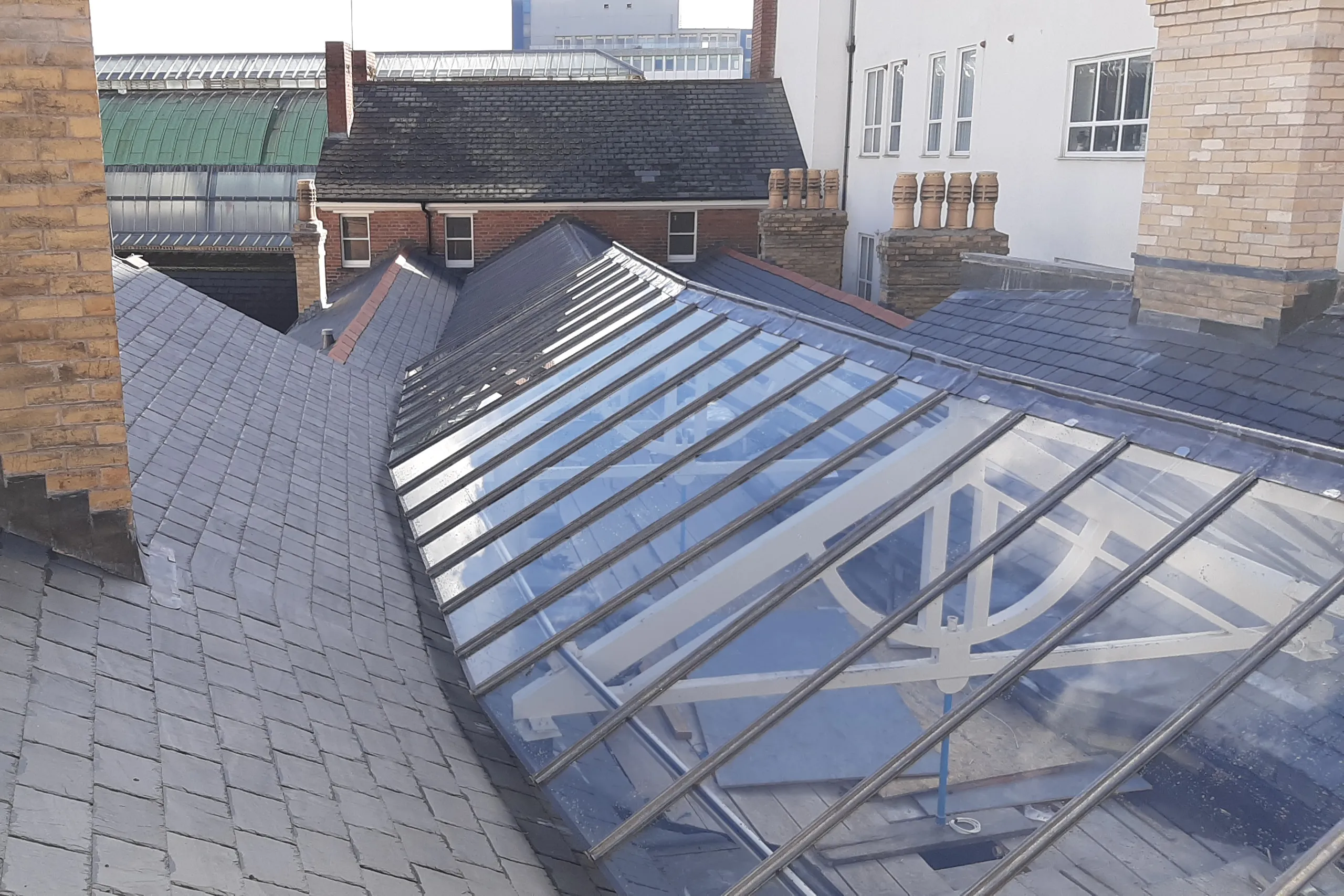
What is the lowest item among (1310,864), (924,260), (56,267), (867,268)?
(867,268)

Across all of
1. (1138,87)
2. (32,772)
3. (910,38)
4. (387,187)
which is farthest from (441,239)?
(32,772)

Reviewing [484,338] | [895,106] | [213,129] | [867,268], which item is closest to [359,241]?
[213,129]

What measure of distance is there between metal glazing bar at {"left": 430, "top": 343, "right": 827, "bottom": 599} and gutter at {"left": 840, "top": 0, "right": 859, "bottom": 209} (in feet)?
65.8

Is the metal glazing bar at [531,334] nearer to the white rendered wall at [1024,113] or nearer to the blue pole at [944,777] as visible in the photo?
the white rendered wall at [1024,113]

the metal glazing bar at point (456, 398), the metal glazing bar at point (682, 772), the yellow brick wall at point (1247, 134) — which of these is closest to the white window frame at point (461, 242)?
the metal glazing bar at point (456, 398)

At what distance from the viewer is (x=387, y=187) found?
90.4 feet

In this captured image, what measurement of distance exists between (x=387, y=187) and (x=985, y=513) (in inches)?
971

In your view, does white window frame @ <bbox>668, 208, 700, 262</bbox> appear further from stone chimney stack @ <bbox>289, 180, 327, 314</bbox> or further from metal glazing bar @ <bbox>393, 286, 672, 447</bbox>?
metal glazing bar @ <bbox>393, 286, 672, 447</bbox>

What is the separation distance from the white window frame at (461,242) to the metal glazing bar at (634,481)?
2172 centimetres

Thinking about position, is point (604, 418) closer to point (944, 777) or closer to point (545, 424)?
point (545, 424)

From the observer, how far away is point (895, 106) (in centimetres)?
2348

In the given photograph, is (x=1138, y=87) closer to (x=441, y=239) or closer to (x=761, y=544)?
(x=761, y=544)

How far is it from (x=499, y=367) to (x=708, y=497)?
508 cm

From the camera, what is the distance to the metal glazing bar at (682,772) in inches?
147
